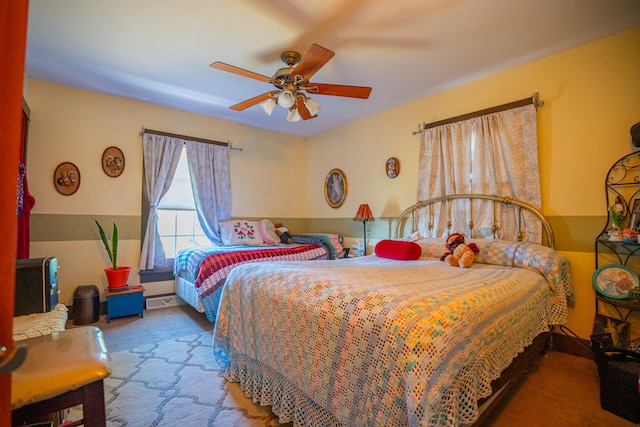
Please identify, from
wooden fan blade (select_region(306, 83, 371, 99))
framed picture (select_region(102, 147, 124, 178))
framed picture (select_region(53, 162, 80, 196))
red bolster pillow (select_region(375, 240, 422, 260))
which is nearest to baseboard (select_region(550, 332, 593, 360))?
red bolster pillow (select_region(375, 240, 422, 260))

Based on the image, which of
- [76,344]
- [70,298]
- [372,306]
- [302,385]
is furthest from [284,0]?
[70,298]

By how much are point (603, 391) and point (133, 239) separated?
4.60 meters

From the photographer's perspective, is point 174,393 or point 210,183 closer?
point 174,393

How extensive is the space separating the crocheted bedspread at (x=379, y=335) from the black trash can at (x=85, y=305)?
1953 mm

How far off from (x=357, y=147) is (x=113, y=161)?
3.28m

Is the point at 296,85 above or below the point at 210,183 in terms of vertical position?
above

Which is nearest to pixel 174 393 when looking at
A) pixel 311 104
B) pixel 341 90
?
pixel 311 104

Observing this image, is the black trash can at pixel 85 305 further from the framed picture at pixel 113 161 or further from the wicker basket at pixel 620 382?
the wicker basket at pixel 620 382

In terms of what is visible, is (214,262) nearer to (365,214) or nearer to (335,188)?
(365,214)

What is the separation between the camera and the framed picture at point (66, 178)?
3168 mm

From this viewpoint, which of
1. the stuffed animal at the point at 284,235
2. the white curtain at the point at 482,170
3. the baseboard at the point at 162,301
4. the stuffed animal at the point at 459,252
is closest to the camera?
the stuffed animal at the point at 459,252

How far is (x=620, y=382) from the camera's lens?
1617mm

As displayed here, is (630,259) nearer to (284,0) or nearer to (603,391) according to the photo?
(603,391)

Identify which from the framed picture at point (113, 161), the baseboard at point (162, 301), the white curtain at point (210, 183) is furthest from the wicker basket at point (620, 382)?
the framed picture at point (113, 161)
